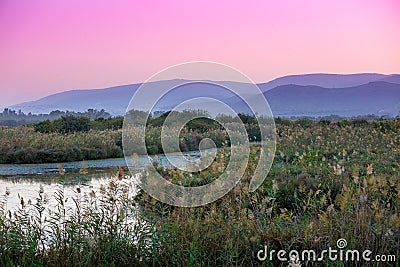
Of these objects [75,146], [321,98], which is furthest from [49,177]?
[321,98]

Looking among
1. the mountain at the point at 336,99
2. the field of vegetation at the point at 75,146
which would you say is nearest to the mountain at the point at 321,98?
the mountain at the point at 336,99

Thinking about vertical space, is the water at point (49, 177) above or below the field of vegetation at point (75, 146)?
below

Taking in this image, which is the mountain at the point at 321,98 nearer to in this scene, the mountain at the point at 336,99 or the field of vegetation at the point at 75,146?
the mountain at the point at 336,99

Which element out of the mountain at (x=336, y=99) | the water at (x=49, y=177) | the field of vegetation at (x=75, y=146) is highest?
the mountain at (x=336, y=99)

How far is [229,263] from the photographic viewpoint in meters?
5.15

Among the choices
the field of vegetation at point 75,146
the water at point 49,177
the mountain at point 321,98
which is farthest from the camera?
the mountain at point 321,98

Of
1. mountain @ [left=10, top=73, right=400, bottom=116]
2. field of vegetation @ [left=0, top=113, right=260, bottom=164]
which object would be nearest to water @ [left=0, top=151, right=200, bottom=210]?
field of vegetation @ [left=0, top=113, right=260, bottom=164]

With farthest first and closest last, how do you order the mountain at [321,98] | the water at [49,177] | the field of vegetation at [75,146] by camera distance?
the mountain at [321,98], the field of vegetation at [75,146], the water at [49,177]

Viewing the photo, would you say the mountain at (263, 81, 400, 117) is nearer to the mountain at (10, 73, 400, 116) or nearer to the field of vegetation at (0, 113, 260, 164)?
the mountain at (10, 73, 400, 116)

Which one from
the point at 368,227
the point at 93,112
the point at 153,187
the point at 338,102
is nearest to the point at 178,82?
the point at 153,187

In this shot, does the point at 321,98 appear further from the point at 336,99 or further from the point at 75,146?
the point at 75,146

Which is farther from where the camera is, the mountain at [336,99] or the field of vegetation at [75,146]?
the mountain at [336,99]

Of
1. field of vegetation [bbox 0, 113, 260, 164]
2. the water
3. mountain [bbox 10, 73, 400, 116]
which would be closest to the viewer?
the water

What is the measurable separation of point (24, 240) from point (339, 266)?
3.09 meters
